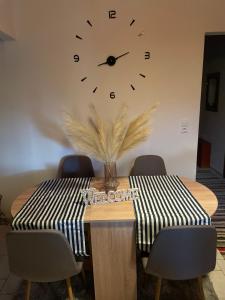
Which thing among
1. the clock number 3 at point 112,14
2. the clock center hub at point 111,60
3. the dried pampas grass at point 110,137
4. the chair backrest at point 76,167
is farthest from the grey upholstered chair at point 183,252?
the clock number 3 at point 112,14

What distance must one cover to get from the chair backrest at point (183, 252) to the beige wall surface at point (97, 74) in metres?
1.56

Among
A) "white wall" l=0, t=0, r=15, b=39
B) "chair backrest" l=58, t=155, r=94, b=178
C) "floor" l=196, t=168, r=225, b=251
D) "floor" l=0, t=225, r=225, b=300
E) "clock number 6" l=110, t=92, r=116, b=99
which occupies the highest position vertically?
"white wall" l=0, t=0, r=15, b=39

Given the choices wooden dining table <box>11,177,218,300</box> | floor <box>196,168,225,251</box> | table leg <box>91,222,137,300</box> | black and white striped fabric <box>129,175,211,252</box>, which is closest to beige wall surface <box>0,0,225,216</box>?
floor <box>196,168,225,251</box>

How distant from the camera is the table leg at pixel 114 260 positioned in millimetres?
1514

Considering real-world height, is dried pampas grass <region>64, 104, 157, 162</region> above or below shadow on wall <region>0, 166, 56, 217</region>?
above

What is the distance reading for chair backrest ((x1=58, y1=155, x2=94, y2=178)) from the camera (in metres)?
2.62

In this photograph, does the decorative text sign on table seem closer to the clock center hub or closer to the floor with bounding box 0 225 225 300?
the floor with bounding box 0 225 225 300

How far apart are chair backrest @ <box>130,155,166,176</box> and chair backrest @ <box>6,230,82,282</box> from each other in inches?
48.8

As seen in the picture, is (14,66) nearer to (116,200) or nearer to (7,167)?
(7,167)

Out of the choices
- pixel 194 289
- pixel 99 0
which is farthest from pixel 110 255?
pixel 99 0

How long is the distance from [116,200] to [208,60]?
431 cm

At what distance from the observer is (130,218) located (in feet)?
4.85

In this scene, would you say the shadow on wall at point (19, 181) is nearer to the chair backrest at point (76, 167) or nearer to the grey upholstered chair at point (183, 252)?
the chair backrest at point (76, 167)

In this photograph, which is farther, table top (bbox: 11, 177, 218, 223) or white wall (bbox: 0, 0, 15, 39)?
white wall (bbox: 0, 0, 15, 39)
